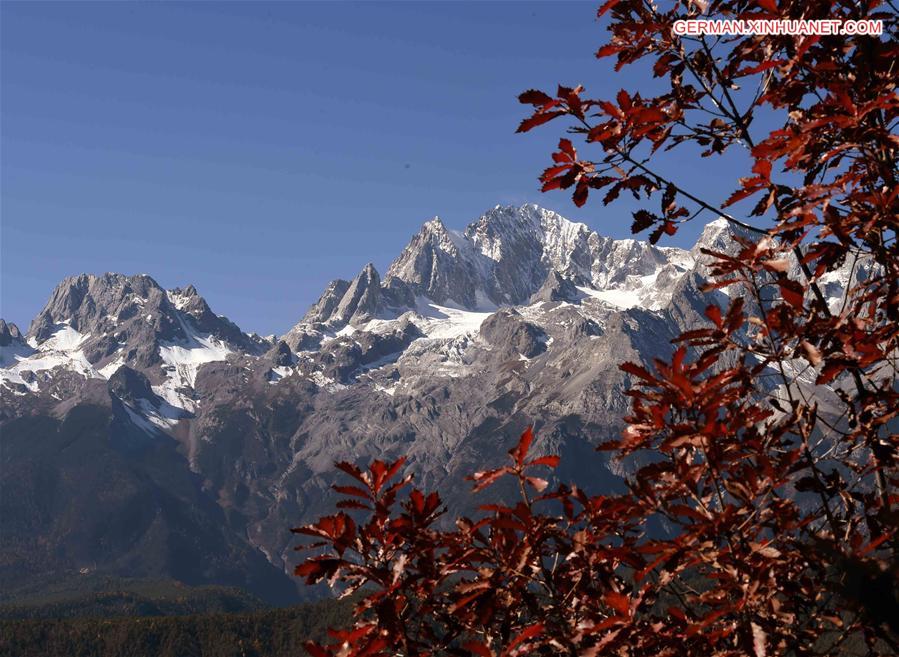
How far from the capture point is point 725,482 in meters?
4.46

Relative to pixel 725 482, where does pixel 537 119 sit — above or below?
above

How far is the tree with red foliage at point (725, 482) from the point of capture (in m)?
4.31

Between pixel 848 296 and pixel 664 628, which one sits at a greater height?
pixel 848 296

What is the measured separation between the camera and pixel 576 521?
204 inches

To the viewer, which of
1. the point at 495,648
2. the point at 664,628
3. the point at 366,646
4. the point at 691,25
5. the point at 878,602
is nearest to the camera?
the point at 878,602

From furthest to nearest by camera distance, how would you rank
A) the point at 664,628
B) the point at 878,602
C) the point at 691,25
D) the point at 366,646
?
1. the point at 691,25
2. the point at 664,628
3. the point at 366,646
4. the point at 878,602

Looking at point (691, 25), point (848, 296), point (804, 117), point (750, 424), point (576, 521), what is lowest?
point (576, 521)

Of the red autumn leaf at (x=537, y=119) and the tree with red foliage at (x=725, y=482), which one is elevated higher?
the red autumn leaf at (x=537, y=119)

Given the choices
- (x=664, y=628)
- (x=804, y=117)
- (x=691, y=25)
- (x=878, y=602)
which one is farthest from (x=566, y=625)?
(x=691, y=25)

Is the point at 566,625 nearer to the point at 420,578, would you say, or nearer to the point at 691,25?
the point at 420,578

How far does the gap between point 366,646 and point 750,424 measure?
256 centimetres

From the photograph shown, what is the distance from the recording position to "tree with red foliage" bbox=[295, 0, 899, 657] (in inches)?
170

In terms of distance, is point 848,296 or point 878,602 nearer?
point 878,602

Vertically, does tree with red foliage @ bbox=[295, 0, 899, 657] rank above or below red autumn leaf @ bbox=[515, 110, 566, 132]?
below
